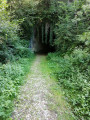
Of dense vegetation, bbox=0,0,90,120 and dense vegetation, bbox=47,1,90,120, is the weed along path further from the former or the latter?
dense vegetation, bbox=47,1,90,120

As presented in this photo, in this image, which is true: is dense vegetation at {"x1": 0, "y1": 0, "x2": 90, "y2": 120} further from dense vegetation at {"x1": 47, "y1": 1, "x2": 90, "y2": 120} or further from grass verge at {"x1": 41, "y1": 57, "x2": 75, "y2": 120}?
grass verge at {"x1": 41, "y1": 57, "x2": 75, "y2": 120}

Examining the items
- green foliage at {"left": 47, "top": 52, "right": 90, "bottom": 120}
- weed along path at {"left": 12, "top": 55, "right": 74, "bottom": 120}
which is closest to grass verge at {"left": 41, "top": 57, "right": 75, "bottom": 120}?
weed along path at {"left": 12, "top": 55, "right": 74, "bottom": 120}

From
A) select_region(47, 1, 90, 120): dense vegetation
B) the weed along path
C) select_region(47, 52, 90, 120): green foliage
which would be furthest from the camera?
select_region(47, 1, 90, 120): dense vegetation

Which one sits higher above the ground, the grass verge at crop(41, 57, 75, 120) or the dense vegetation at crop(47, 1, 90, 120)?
the dense vegetation at crop(47, 1, 90, 120)

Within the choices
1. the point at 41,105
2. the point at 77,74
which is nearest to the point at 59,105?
the point at 41,105

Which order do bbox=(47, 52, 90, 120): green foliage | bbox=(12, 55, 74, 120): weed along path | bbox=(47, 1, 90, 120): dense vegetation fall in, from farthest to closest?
bbox=(47, 1, 90, 120): dense vegetation, bbox=(47, 52, 90, 120): green foliage, bbox=(12, 55, 74, 120): weed along path

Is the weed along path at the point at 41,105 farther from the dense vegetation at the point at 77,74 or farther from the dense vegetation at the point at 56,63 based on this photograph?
the dense vegetation at the point at 77,74

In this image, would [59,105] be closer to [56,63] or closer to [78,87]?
[78,87]

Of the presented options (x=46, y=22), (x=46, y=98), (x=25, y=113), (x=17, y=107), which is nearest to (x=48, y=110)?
(x=46, y=98)

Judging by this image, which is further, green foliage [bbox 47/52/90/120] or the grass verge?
green foliage [bbox 47/52/90/120]

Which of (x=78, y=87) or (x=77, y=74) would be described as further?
(x=77, y=74)

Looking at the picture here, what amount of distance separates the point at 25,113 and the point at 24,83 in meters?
1.44

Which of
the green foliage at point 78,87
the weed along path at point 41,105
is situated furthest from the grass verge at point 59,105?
the green foliage at point 78,87

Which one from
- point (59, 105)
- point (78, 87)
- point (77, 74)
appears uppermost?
point (77, 74)
